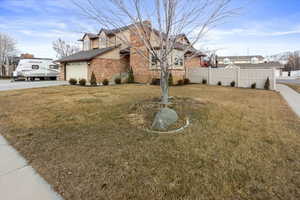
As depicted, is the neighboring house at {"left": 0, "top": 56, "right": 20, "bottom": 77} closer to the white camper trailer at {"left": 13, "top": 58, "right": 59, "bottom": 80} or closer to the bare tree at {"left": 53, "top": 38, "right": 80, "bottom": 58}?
the bare tree at {"left": 53, "top": 38, "right": 80, "bottom": 58}

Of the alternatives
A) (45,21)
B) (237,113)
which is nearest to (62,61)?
(45,21)

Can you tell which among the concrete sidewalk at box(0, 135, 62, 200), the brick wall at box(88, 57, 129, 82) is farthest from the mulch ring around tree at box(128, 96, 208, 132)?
the brick wall at box(88, 57, 129, 82)

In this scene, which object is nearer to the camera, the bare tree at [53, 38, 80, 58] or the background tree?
the bare tree at [53, 38, 80, 58]

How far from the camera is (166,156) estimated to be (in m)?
2.98

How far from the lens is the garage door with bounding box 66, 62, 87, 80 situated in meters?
19.2

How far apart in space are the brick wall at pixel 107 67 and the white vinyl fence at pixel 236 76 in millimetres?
7887

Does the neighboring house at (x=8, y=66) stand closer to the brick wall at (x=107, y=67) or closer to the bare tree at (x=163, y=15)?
the brick wall at (x=107, y=67)

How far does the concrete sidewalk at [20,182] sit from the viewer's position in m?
2.15

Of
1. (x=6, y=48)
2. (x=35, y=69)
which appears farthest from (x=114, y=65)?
(x=6, y=48)

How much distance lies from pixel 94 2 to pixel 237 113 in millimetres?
5454

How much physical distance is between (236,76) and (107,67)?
43.5 ft

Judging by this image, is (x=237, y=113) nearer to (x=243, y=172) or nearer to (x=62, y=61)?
(x=243, y=172)

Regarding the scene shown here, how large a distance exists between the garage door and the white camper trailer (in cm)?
603

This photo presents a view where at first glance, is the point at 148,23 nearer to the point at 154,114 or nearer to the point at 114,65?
the point at 154,114
